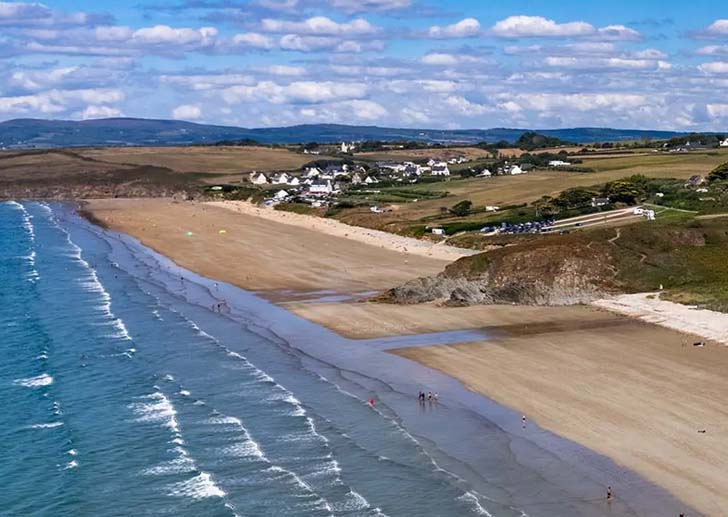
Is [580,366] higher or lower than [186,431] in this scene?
higher

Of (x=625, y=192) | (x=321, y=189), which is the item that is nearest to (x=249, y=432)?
(x=625, y=192)

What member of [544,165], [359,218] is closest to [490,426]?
[359,218]

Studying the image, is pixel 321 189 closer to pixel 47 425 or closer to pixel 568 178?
pixel 568 178

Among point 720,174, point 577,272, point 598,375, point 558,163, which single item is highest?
point 720,174

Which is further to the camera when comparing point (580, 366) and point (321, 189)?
point (321, 189)

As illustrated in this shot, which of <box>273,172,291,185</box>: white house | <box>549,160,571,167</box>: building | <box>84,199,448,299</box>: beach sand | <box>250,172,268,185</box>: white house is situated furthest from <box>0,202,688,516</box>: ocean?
<box>250,172,268,185</box>: white house

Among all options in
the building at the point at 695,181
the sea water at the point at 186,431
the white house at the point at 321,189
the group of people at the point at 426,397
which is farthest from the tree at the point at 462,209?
the group of people at the point at 426,397

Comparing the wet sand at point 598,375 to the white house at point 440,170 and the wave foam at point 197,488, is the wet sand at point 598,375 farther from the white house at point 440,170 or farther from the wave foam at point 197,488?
the white house at point 440,170
